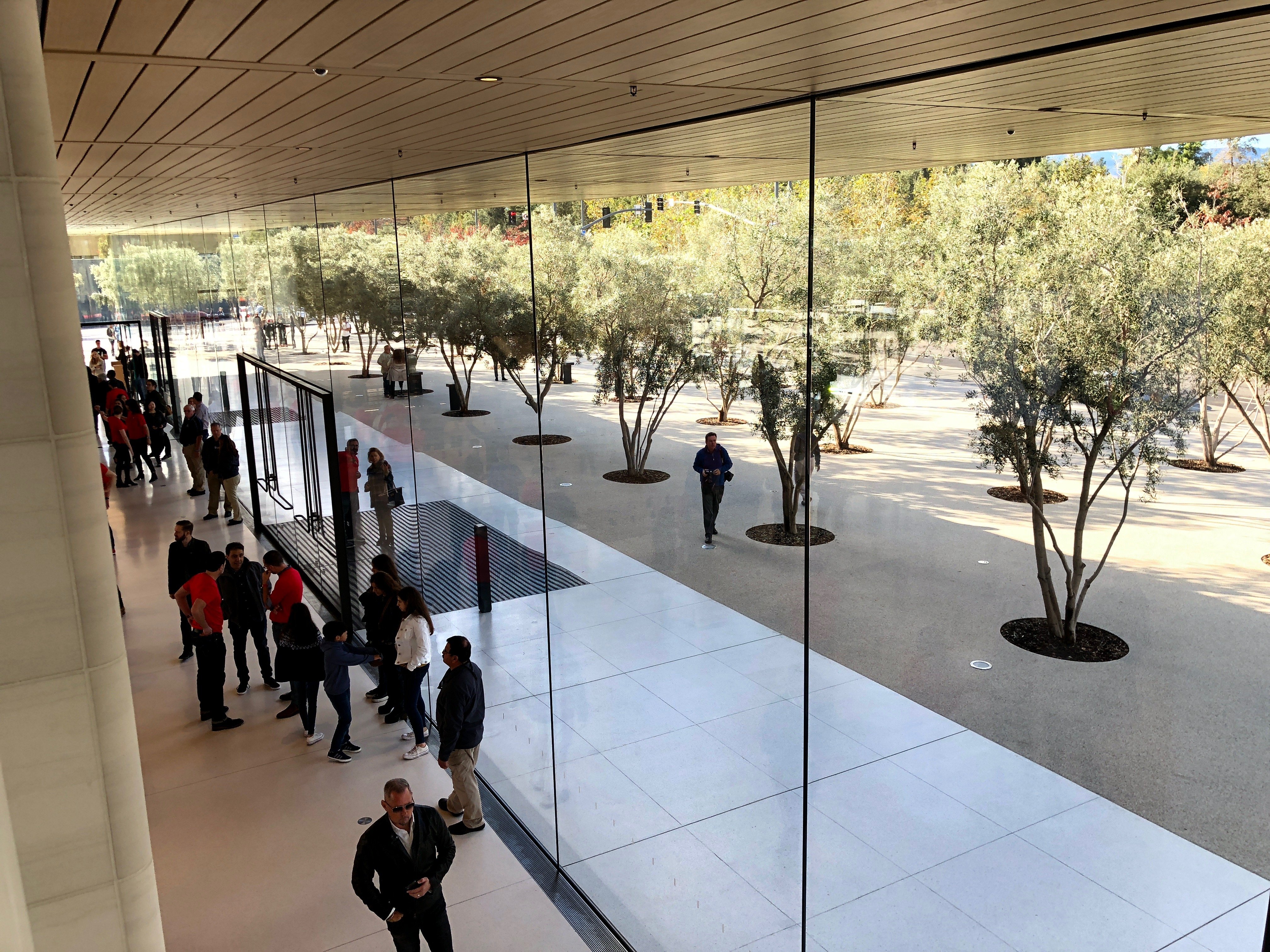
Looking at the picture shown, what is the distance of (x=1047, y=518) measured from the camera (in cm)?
314

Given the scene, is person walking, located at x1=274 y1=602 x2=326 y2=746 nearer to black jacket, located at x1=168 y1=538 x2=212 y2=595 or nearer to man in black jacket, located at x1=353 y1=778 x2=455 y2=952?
black jacket, located at x1=168 y1=538 x2=212 y2=595

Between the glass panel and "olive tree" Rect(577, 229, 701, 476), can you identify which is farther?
"olive tree" Rect(577, 229, 701, 476)

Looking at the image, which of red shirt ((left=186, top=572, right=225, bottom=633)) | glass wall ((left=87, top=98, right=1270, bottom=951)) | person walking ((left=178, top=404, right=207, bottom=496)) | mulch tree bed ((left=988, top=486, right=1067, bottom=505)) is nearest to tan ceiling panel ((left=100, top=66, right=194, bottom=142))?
glass wall ((left=87, top=98, right=1270, bottom=951))

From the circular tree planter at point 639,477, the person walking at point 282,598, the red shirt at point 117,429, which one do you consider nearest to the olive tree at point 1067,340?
the circular tree planter at point 639,477

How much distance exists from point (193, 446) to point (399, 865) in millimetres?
11778

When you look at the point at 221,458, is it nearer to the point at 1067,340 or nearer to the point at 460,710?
the point at 460,710

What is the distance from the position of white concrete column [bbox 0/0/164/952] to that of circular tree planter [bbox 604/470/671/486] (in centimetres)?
289

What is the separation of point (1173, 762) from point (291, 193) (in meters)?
9.27

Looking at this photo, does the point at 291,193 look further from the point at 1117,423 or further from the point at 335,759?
the point at 1117,423

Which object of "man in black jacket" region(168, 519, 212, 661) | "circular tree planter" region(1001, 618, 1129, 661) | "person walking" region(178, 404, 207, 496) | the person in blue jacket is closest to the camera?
"circular tree planter" region(1001, 618, 1129, 661)

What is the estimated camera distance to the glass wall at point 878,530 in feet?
9.04

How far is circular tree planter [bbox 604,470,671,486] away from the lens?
5098 mm

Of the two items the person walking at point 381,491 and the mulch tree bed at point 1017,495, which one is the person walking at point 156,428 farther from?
the mulch tree bed at point 1017,495

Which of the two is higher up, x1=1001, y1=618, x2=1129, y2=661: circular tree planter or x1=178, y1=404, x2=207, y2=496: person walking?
x1=1001, y1=618, x2=1129, y2=661: circular tree planter
